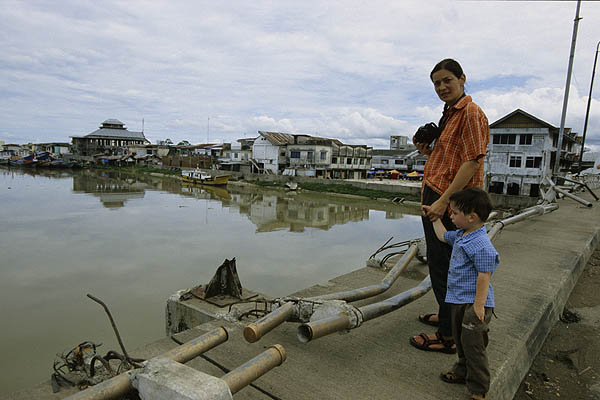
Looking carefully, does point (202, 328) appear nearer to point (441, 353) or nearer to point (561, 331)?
point (441, 353)

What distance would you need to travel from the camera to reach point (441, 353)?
275 centimetres

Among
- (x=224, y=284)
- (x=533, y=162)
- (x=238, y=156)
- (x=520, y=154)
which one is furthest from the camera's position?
(x=238, y=156)

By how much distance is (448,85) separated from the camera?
99.3 inches

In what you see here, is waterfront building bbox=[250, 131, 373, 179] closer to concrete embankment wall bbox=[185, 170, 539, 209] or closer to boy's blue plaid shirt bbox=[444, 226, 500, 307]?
concrete embankment wall bbox=[185, 170, 539, 209]

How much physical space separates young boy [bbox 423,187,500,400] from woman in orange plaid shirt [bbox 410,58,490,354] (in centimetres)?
30

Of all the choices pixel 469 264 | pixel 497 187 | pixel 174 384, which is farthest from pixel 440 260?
pixel 497 187

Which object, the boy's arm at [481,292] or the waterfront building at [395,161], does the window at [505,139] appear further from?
the boy's arm at [481,292]

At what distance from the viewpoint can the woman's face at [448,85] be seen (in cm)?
251

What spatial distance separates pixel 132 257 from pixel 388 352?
9591mm

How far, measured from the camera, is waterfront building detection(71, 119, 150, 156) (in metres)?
64.8

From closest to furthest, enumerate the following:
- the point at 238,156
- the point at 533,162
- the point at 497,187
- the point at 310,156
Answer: the point at 533,162 < the point at 497,187 < the point at 310,156 < the point at 238,156

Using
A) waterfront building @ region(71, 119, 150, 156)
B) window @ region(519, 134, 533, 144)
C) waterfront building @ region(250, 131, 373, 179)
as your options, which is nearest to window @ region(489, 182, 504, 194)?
window @ region(519, 134, 533, 144)

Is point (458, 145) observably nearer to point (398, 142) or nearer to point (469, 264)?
point (469, 264)

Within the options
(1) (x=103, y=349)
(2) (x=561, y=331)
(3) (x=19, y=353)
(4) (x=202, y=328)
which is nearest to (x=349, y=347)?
(4) (x=202, y=328)
